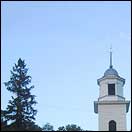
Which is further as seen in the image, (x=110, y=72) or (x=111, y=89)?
(x=110, y=72)

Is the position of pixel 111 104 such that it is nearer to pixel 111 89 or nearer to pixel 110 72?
pixel 111 89

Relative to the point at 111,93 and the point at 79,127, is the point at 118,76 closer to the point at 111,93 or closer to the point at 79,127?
the point at 111,93

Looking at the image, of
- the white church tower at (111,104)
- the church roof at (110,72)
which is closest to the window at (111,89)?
the white church tower at (111,104)

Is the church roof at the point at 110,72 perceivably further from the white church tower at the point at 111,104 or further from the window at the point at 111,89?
the window at the point at 111,89

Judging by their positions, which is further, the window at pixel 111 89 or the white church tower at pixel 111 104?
the window at pixel 111 89

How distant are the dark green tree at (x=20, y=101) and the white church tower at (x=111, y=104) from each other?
569cm

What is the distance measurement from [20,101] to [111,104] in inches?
303

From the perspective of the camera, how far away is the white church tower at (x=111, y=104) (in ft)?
210

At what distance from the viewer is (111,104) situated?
64.3m

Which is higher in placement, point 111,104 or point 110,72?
point 110,72

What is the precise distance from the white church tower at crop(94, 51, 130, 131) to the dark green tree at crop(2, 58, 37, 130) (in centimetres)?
569

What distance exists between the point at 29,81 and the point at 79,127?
45.4 feet

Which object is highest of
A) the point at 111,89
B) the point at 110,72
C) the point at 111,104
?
the point at 110,72

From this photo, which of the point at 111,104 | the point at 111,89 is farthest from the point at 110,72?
the point at 111,104
